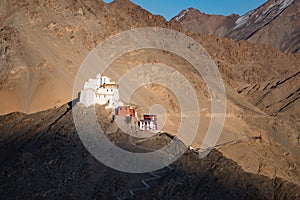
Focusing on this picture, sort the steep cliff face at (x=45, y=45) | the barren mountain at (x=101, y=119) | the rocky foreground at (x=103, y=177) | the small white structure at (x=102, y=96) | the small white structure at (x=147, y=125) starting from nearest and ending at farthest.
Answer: the rocky foreground at (x=103, y=177) < the barren mountain at (x=101, y=119) < the small white structure at (x=147, y=125) < the small white structure at (x=102, y=96) < the steep cliff face at (x=45, y=45)

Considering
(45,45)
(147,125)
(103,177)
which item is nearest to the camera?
(103,177)

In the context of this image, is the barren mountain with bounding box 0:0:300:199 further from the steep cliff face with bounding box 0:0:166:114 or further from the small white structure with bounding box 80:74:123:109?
the small white structure with bounding box 80:74:123:109

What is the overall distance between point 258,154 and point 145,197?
34583 mm

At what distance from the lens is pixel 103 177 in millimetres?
29641

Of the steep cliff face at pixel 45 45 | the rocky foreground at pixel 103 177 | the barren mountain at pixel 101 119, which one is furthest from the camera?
the steep cliff face at pixel 45 45

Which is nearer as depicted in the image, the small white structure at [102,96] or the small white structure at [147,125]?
the small white structure at [147,125]

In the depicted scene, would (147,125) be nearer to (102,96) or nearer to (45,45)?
(102,96)

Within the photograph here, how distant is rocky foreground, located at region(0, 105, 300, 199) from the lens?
28.4 m

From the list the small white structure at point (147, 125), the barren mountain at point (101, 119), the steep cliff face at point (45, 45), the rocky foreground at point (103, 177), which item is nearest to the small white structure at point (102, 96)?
the barren mountain at point (101, 119)

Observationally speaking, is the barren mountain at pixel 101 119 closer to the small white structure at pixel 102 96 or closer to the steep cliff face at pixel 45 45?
the steep cliff face at pixel 45 45

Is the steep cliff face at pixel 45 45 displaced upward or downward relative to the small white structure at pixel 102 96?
upward

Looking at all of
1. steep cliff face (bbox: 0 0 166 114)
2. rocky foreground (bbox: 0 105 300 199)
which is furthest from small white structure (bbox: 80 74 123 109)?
steep cliff face (bbox: 0 0 166 114)

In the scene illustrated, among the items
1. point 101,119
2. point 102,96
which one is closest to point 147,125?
point 101,119

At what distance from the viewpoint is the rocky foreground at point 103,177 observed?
28.4m
